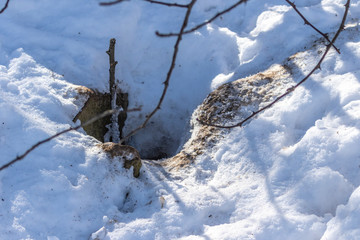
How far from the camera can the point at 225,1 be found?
15.9 ft

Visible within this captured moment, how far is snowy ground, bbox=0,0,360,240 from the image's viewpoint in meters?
2.65

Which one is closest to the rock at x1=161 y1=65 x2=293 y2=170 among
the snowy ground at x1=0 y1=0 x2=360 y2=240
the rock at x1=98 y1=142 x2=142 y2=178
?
the snowy ground at x1=0 y1=0 x2=360 y2=240

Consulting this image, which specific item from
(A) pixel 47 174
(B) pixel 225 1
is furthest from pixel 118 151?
(B) pixel 225 1

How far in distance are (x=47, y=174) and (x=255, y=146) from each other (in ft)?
5.70

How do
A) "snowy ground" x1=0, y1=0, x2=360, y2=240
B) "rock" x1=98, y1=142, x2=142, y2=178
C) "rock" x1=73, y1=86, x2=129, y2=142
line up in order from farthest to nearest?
"rock" x1=73, y1=86, x2=129, y2=142 < "rock" x1=98, y1=142, x2=142, y2=178 < "snowy ground" x1=0, y1=0, x2=360, y2=240

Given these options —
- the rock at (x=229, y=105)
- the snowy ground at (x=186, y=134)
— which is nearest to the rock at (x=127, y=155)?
the snowy ground at (x=186, y=134)

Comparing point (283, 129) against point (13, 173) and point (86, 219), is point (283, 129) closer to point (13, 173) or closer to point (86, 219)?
point (86, 219)

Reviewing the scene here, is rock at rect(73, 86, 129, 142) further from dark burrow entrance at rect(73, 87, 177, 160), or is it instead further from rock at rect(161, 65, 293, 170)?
rock at rect(161, 65, 293, 170)

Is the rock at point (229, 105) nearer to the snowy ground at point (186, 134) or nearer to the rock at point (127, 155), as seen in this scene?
the snowy ground at point (186, 134)

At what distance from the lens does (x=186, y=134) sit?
3.97 metres

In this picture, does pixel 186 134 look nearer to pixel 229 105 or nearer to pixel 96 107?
pixel 229 105

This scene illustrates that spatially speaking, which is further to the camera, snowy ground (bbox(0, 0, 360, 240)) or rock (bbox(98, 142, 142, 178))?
rock (bbox(98, 142, 142, 178))

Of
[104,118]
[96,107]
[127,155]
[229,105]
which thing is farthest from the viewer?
[104,118]

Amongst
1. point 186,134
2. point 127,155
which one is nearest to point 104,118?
point 186,134
